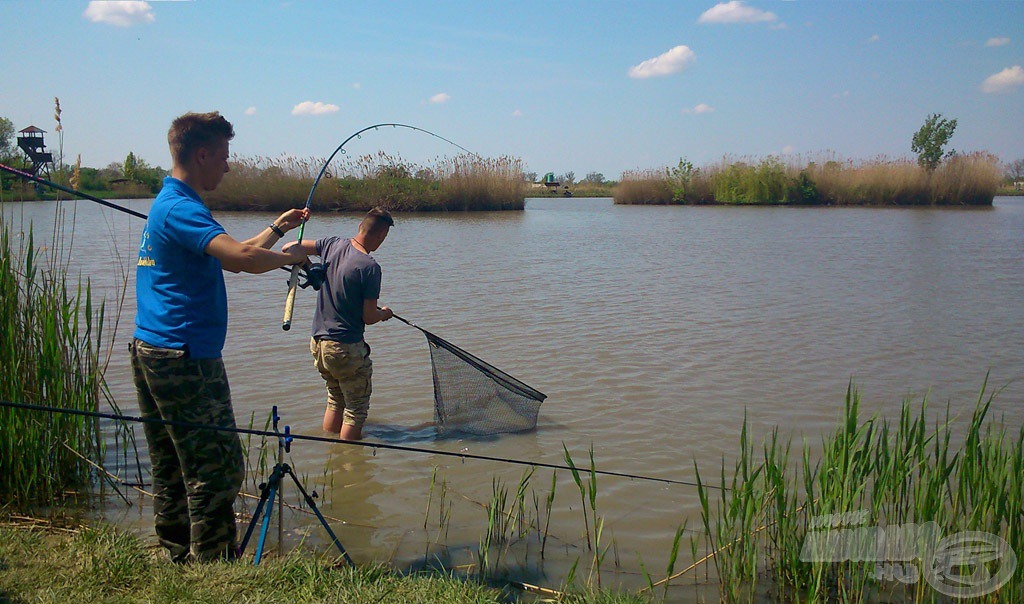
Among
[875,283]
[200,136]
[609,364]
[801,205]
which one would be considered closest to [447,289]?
[609,364]

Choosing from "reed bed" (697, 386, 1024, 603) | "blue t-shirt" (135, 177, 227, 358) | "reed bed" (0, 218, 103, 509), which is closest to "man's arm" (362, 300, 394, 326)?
"reed bed" (0, 218, 103, 509)

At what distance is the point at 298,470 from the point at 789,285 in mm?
10195

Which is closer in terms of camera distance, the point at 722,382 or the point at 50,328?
the point at 50,328

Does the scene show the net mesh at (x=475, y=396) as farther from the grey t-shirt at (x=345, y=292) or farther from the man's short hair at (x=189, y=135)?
the man's short hair at (x=189, y=135)

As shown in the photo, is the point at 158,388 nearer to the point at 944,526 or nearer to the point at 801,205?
the point at 944,526

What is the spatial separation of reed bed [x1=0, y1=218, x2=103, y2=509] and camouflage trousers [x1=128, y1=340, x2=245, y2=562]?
1.06 m

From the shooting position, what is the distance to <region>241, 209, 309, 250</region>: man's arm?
377cm

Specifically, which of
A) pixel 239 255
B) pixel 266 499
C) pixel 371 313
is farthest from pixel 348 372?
pixel 239 255

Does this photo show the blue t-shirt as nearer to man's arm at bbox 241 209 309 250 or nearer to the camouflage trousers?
the camouflage trousers

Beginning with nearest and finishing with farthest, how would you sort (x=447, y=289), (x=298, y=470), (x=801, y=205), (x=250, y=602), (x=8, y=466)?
1. (x=250, y=602)
2. (x=8, y=466)
3. (x=298, y=470)
4. (x=447, y=289)
5. (x=801, y=205)

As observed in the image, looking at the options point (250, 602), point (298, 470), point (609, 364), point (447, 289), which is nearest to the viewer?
point (250, 602)

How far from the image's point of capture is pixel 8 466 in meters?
4.12

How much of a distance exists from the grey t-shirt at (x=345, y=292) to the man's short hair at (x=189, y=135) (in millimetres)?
2034

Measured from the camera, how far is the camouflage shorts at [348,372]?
5434 millimetres
